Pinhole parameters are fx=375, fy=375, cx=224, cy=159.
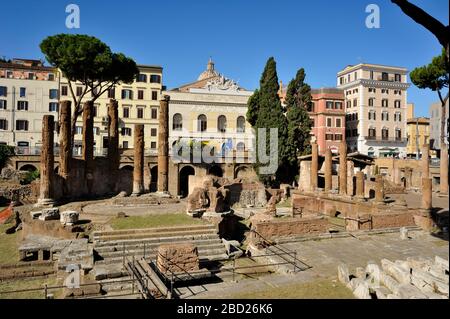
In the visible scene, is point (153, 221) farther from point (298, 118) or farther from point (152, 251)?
point (298, 118)

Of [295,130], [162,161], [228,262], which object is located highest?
[295,130]

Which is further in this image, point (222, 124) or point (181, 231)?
point (222, 124)

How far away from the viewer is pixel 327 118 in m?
52.1

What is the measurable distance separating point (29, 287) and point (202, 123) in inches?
1476

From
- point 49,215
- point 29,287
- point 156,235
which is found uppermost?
point 49,215

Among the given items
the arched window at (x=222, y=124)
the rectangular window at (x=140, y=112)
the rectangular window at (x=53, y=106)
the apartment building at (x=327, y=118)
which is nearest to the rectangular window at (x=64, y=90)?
the rectangular window at (x=53, y=106)

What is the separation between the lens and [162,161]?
28.0 metres

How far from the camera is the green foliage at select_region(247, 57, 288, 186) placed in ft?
126

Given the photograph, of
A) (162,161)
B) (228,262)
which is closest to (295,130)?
(162,161)

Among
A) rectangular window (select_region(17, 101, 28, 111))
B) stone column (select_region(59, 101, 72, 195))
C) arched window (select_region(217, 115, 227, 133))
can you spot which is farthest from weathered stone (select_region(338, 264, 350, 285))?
rectangular window (select_region(17, 101, 28, 111))

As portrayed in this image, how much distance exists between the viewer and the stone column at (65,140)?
24.1 metres

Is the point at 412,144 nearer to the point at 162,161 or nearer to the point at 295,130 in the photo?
the point at 295,130

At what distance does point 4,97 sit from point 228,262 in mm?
39990

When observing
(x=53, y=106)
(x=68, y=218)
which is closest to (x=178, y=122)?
(x=53, y=106)
